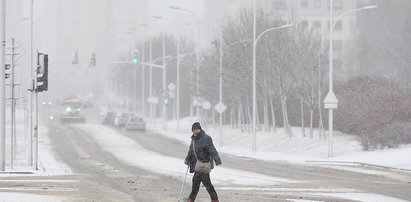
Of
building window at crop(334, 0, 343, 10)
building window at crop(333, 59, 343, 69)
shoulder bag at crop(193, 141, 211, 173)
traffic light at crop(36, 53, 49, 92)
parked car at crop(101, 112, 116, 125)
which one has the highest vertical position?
building window at crop(334, 0, 343, 10)

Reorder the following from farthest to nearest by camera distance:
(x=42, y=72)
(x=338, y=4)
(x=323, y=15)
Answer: (x=323, y=15)
(x=338, y=4)
(x=42, y=72)

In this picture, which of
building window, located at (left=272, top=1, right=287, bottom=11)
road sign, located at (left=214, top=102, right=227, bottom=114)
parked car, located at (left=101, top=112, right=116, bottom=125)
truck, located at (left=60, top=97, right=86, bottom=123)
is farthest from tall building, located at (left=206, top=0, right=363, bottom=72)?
road sign, located at (left=214, top=102, right=227, bottom=114)

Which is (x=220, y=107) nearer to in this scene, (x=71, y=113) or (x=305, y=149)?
(x=305, y=149)

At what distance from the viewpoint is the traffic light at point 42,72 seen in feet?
106

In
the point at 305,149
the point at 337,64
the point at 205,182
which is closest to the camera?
the point at 205,182

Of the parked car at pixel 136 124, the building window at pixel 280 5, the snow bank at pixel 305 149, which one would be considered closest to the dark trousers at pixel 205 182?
the snow bank at pixel 305 149

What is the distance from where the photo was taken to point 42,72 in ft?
107

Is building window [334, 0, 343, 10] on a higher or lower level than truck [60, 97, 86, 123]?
higher

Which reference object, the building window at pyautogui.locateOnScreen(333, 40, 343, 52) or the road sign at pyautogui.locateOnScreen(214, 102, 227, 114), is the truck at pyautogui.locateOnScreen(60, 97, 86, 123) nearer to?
the building window at pyautogui.locateOnScreen(333, 40, 343, 52)

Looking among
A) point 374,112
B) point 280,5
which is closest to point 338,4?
point 280,5

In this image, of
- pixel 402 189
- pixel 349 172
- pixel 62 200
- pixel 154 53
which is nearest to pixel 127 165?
pixel 349 172

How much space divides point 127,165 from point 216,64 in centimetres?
2640

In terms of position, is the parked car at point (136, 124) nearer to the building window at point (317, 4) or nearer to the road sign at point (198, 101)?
the road sign at point (198, 101)

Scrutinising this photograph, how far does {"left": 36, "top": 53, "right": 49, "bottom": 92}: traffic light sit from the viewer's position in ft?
106
